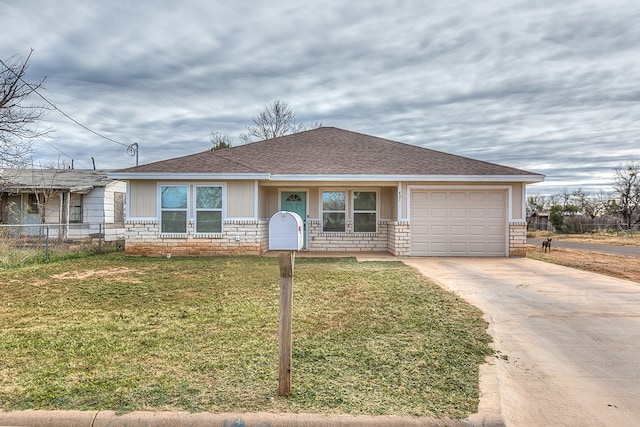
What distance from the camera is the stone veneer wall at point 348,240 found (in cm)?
1466

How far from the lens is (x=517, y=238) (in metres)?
13.1

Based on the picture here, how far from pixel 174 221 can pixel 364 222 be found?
22.3ft

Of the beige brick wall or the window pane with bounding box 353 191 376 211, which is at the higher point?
the window pane with bounding box 353 191 376 211

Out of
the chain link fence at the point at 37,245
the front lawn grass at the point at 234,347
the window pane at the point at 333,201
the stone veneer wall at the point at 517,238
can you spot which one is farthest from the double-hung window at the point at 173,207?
the stone veneer wall at the point at 517,238

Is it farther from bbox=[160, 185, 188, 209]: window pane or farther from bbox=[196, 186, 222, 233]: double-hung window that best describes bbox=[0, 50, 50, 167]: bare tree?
bbox=[196, 186, 222, 233]: double-hung window

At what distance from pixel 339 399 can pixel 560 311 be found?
4.54 metres

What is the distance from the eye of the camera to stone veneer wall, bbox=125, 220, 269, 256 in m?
13.1

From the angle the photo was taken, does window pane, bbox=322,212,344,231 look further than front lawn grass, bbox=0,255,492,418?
Yes

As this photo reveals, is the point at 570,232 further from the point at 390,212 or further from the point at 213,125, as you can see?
the point at 213,125

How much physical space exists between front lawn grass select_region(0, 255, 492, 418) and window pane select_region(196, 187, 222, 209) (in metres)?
5.42

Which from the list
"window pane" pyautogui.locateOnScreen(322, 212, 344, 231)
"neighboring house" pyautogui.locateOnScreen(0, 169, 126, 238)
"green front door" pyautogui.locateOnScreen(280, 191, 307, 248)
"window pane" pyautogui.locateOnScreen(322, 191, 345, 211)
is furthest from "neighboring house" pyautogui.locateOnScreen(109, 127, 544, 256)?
"neighboring house" pyautogui.locateOnScreen(0, 169, 126, 238)

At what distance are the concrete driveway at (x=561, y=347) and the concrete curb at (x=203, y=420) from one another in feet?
2.20

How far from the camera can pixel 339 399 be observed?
2.91 m

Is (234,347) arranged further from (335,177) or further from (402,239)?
(402,239)
